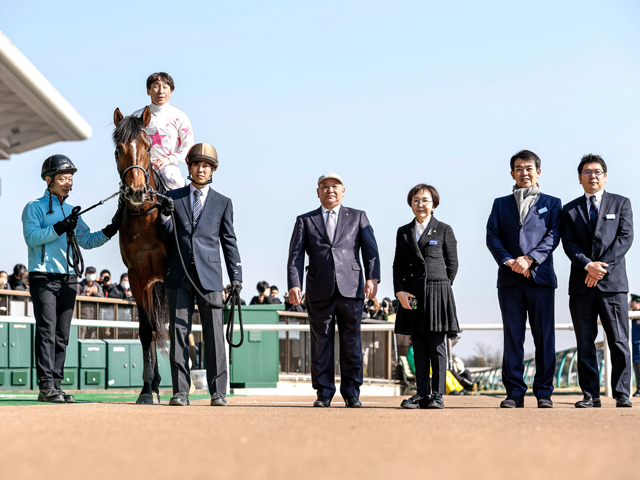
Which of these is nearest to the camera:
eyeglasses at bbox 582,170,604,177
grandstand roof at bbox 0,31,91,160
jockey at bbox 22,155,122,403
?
eyeglasses at bbox 582,170,604,177

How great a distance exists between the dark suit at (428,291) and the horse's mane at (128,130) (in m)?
2.20

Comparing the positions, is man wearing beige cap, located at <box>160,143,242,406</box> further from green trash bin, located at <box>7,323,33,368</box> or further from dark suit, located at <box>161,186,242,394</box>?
green trash bin, located at <box>7,323,33,368</box>

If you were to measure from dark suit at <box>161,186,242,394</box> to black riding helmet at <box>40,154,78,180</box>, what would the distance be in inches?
44.7

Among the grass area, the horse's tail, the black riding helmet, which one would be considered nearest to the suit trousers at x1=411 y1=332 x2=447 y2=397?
Result: the horse's tail

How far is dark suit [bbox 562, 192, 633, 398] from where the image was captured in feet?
21.1

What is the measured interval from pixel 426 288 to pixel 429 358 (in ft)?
1.83

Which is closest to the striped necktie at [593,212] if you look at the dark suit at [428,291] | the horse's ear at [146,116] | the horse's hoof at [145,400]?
→ the dark suit at [428,291]

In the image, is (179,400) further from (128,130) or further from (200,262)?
(128,130)

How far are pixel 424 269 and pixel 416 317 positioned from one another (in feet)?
1.21

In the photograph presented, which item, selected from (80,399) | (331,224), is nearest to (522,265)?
(331,224)

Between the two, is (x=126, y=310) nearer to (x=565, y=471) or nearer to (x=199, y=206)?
(x=199, y=206)

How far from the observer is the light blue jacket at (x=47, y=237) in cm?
691

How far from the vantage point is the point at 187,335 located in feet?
20.9

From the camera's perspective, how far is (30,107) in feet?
44.7
